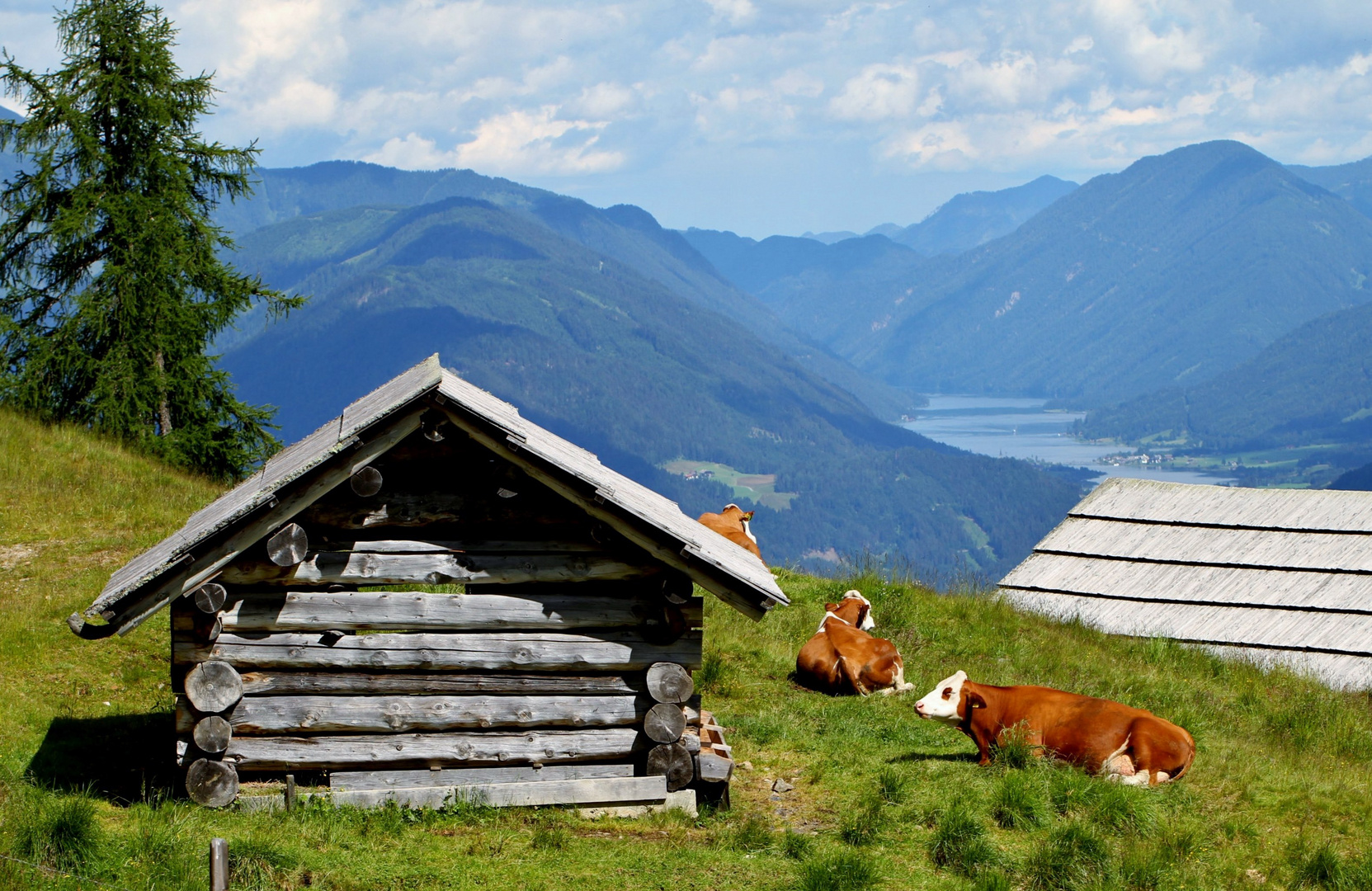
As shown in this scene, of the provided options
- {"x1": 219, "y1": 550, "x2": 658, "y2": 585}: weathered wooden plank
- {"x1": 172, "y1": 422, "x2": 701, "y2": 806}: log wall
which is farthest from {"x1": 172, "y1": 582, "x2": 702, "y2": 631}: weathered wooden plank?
{"x1": 219, "y1": 550, "x2": 658, "y2": 585}: weathered wooden plank

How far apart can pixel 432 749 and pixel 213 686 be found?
5.76 ft

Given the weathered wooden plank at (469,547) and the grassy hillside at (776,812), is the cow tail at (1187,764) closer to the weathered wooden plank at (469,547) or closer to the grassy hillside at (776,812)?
the grassy hillside at (776,812)

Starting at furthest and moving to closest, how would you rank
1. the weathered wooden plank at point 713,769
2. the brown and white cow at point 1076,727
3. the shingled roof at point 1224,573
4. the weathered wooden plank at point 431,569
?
1. the shingled roof at point 1224,573
2. the brown and white cow at point 1076,727
3. the weathered wooden plank at point 713,769
4. the weathered wooden plank at point 431,569

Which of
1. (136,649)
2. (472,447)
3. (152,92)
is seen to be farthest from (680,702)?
(152,92)

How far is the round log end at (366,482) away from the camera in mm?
8703

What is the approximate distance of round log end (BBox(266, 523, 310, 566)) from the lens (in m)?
8.59

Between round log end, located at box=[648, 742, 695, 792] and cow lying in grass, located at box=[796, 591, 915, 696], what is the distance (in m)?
4.08

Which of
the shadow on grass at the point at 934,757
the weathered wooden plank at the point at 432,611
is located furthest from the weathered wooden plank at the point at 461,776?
the shadow on grass at the point at 934,757

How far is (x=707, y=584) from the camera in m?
9.18

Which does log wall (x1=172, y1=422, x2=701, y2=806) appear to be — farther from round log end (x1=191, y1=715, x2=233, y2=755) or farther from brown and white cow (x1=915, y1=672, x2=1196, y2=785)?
brown and white cow (x1=915, y1=672, x2=1196, y2=785)

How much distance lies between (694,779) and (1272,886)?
4.32m

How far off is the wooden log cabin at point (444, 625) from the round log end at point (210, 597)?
0.5 inches

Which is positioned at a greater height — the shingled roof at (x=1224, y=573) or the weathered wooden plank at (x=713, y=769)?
the shingled roof at (x=1224, y=573)

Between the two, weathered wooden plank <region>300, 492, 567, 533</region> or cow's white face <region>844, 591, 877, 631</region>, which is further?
cow's white face <region>844, 591, 877, 631</region>
